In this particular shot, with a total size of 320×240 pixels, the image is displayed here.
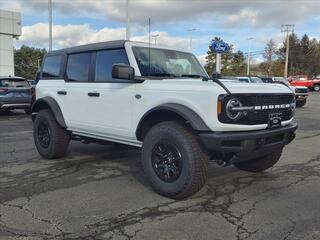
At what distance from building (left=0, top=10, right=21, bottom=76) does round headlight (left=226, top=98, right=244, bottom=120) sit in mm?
55079

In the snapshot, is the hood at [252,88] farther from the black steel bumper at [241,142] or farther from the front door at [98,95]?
the front door at [98,95]

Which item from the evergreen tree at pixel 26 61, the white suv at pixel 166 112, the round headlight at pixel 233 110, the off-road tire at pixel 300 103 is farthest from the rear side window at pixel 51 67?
the evergreen tree at pixel 26 61

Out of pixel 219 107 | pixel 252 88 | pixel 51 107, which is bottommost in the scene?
pixel 51 107

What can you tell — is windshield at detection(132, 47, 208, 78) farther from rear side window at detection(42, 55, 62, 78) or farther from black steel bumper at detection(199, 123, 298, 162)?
rear side window at detection(42, 55, 62, 78)

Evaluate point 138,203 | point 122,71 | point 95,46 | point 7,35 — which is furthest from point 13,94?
point 7,35

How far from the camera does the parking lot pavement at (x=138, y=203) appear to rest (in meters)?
4.42

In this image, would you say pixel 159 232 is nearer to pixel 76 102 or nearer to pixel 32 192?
pixel 32 192

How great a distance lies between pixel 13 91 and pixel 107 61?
1169cm

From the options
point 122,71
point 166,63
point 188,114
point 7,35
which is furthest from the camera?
point 7,35

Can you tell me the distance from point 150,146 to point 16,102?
42.5ft

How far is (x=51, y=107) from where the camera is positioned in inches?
304

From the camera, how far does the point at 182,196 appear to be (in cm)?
538

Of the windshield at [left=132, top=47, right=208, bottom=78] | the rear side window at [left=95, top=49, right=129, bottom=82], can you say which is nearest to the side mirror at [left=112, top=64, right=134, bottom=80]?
the windshield at [left=132, top=47, right=208, bottom=78]

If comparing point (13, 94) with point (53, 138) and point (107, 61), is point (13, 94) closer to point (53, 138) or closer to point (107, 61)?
point (53, 138)
